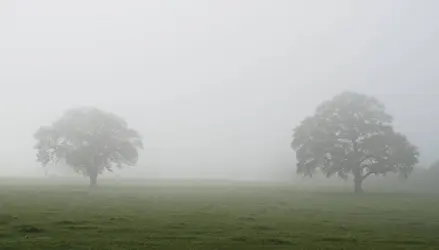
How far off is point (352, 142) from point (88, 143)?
147ft

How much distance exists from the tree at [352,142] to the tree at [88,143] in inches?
1229

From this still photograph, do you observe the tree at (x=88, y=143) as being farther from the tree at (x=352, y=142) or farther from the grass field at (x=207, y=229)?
the grass field at (x=207, y=229)

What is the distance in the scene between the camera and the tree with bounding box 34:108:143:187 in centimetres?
8650

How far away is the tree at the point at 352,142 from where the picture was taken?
7731 centimetres

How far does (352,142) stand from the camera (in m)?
80.2

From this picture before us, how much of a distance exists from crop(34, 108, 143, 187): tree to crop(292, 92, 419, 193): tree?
31.2m

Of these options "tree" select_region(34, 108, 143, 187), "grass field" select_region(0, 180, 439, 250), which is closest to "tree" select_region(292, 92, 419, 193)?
"tree" select_region(34, 108, 143, 187)

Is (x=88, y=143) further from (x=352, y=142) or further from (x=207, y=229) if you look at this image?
(x=207, y=229)

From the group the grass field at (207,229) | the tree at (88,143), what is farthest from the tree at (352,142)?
the grass field at (207,229)

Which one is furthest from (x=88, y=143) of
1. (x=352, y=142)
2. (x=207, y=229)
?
(x=207, y=229)

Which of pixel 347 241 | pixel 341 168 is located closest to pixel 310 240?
pixel 347 241

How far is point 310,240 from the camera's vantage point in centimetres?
2756

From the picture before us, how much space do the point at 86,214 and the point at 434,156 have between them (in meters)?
182

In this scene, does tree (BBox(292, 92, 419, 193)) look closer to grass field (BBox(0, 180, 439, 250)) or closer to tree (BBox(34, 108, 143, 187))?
tree (BBox(34, 108, 143, 187))
